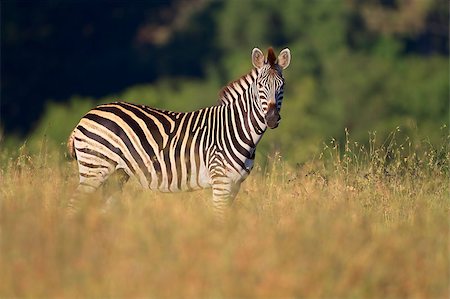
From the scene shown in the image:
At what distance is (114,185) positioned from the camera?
11719 millimetres

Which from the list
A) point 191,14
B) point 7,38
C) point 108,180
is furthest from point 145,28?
point 108,180

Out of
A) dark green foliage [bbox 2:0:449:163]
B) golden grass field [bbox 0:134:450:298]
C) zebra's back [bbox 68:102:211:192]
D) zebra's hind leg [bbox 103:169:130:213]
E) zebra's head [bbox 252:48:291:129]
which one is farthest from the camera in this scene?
dark green foliage [bbox 2:0:449:163]

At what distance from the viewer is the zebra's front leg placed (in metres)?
11.8

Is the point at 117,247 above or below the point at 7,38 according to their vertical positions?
below

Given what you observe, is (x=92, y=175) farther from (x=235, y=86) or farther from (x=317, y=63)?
A: (x=317, y=63)

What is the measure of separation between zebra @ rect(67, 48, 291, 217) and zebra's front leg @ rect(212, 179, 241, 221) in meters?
0.06

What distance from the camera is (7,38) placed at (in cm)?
5794

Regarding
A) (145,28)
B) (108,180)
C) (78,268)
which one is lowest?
(78,268)

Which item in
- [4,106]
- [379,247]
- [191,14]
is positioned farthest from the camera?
[191,14]

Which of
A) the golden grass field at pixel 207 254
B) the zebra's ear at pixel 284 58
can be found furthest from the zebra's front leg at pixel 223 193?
the golden grass field at pixel 207 254

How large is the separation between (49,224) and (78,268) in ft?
2.04

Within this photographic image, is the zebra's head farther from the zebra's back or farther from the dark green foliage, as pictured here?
the dark green foliage

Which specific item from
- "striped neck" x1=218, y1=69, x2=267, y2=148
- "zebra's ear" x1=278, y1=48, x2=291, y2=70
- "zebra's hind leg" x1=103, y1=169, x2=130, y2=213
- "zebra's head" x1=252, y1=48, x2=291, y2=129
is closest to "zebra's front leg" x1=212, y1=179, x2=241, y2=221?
"striped neck" x1=218, y1=69, x2=267, y2=148

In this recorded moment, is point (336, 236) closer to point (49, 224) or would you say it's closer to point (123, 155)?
point (49, 224)
